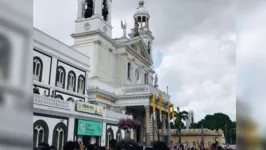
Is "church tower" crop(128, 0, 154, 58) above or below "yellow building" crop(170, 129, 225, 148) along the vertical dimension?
above

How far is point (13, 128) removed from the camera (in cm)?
73

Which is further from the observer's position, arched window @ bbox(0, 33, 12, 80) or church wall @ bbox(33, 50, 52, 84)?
church wall @ bbox(33, 50, 52, 84)

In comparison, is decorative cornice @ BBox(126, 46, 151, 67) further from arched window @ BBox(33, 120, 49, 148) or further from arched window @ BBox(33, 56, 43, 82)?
arched window @ BBox(33, 120, 49, 148)

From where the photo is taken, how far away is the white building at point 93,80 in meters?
17.8

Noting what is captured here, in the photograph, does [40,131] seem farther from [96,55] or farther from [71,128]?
[96,55]

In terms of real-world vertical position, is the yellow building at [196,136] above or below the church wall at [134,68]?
below

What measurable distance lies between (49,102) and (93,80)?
12576mm

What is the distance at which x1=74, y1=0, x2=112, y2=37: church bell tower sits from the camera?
30.7m

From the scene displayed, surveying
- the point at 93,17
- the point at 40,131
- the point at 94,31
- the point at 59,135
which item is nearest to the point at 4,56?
the point at 40,131

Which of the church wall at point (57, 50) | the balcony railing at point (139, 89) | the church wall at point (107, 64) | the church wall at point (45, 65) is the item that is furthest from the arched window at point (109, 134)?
the church wall at point (107, 64)

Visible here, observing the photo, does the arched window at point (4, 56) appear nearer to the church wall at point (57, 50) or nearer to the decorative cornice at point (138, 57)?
the church wall at point (57, 50)

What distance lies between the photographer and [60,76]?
22734 millimetres

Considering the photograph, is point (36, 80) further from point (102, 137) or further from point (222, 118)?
point (222, 118)

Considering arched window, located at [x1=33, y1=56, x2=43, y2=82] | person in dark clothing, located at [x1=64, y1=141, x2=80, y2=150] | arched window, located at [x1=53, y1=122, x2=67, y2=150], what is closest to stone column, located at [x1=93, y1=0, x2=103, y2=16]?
arched window, located at [x1=33, y1=56, x2=43, y2=82]
